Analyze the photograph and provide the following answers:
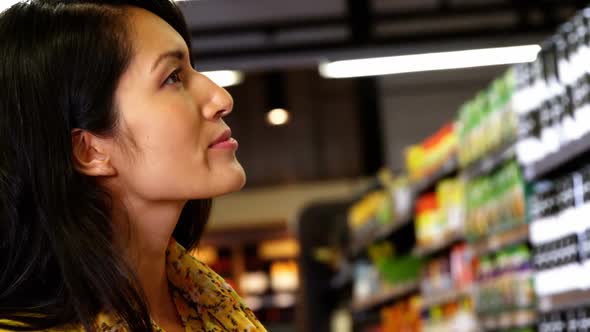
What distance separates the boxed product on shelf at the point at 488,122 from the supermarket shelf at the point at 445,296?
2.37ft

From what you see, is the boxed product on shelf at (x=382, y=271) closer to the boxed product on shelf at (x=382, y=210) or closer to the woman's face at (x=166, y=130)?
the boxed product on shelf at (x=382, y=210)

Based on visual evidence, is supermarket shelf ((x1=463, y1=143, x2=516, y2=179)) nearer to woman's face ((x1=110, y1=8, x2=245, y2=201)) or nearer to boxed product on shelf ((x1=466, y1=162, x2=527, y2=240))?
boxed product on shelf ((x1=466, y1=162, x2=527, y2=240))

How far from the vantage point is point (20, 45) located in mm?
1394

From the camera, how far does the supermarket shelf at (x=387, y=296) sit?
7.39 m

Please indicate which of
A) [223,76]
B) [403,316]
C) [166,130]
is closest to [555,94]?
[166,130]

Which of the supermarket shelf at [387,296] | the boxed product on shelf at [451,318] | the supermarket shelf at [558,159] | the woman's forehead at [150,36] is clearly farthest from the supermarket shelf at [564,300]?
the supermarket shelf at [387,296]

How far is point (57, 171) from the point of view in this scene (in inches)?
53.6

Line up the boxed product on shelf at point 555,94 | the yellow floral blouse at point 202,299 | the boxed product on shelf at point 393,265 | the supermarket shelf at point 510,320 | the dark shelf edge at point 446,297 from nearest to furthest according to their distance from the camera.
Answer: the yellow floral blouse at point 202,299 < the boxed product on shelf at point 555,94 < the supermarket shelf at point 510,320 < the dark shelf edge at point 446,297 < the boxed product on shelf at point 393,265

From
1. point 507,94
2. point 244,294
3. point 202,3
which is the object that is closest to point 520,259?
point 507,94

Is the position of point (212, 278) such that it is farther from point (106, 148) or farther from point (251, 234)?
point (251, 234)

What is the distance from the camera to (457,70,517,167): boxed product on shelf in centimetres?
478

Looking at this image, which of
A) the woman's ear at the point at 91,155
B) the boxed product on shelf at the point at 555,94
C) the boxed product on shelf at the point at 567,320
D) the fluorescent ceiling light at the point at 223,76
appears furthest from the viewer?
the fluorescent ceiling light at the point at 223,76

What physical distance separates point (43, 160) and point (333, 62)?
9.08 m

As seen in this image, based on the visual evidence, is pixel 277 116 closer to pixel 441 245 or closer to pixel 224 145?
pixel 441 245
